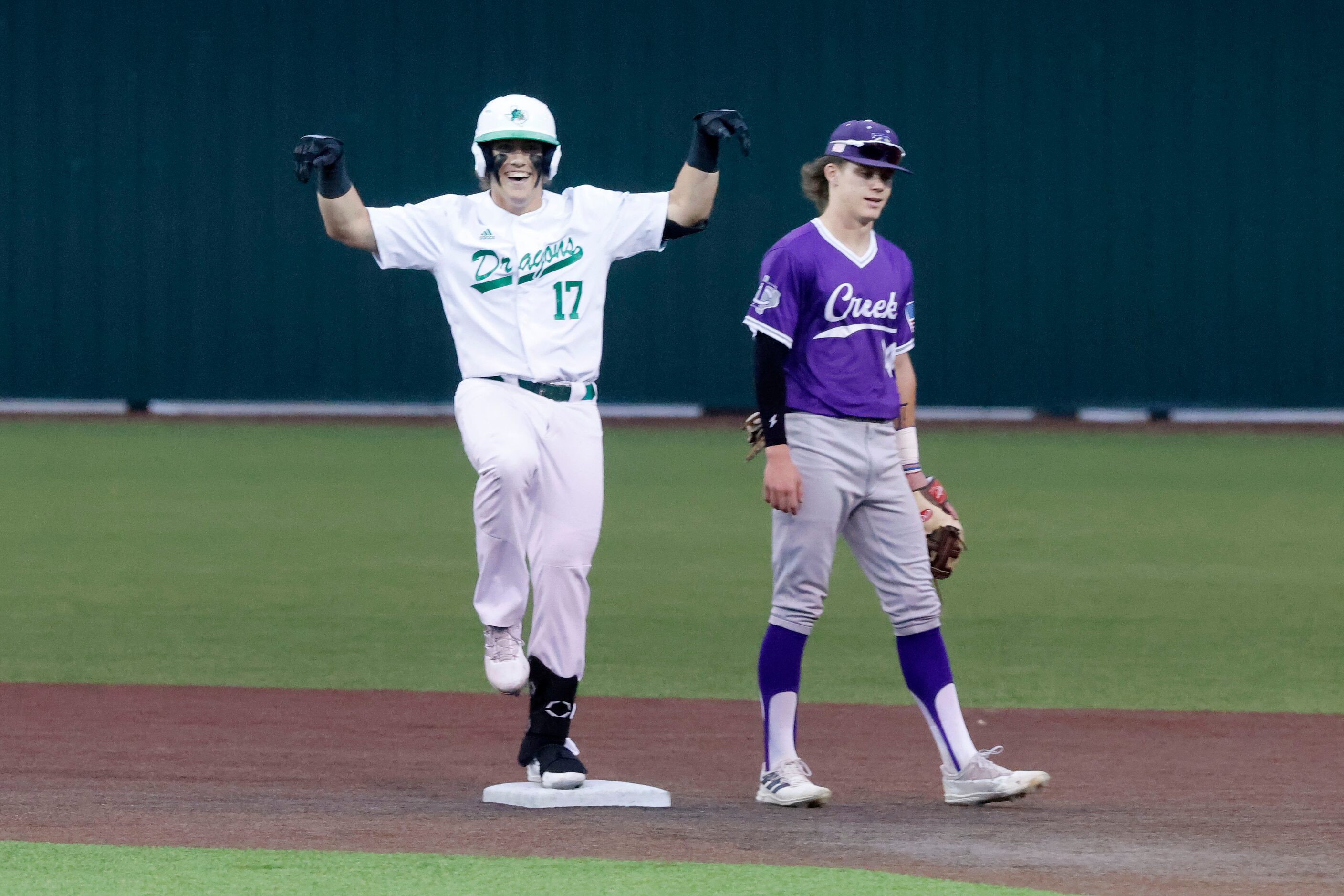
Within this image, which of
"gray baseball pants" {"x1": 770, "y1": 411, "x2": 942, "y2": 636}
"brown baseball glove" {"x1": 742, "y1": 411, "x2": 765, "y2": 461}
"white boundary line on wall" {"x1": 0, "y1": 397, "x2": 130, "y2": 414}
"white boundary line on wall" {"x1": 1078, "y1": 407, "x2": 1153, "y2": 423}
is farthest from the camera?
"white boundary line on wall" {"x1": 0, "y1": 397, "x2": 130, "y2": 414}

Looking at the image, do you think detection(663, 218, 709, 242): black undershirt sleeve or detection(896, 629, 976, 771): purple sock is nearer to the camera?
detection(896, 629, 976, 771): purple sock

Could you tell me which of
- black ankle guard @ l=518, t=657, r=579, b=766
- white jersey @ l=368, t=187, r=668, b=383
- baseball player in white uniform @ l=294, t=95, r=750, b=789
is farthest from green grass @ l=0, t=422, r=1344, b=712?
white jersey @ l=368, t=187, r=668, b=383

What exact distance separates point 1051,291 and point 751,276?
11.4ft

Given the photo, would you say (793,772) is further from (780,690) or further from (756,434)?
(756,434)

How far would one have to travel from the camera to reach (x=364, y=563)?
10.8 meters

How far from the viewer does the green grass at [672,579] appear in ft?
25.3

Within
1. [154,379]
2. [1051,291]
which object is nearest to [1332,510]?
[1051,291]

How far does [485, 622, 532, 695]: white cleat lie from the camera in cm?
501

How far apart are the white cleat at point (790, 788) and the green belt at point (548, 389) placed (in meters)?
1.11

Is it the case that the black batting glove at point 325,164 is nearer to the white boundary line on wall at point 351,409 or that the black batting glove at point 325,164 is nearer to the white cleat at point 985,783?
the white cleat at point 985,783

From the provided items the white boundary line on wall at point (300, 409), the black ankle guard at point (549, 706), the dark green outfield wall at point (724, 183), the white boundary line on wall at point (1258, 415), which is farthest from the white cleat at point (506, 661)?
the white boundary line on wall at point (1258, 415)

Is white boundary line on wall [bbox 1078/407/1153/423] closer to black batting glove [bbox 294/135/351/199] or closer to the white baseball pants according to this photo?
the white baseball pants

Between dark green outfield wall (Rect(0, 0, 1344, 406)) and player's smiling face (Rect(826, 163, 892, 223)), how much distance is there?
17097 mm

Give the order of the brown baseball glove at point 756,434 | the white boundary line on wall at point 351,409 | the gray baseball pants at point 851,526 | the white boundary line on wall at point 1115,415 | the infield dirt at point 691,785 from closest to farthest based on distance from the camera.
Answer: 1. the infield dirt at point 691,785
2. the gray baseball pants at point 851,526
3. the brown baseball glove at point 756,434
4. the white boundary line on wall at point 1115,415
5. the white boundary line on wall at point 351,409
